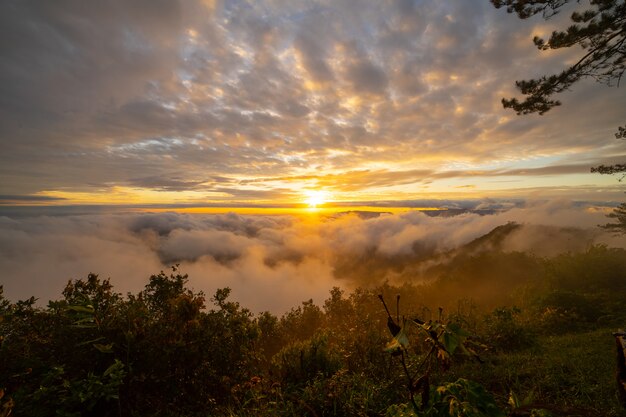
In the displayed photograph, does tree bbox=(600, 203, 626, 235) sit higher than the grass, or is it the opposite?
tree bbox=(600, 203, 626, 235)

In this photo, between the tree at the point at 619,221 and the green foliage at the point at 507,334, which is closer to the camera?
the green foliage at the point at 507,334

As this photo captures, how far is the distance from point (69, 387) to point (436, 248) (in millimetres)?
210184

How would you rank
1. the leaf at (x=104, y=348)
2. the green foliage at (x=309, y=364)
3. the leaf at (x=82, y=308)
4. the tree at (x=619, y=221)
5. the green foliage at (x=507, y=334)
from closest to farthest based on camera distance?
the leaf at (x=104, y=348), the leaf at (x=82, y=308), the green foliage at (x=309, y=364), the green foliage at (x=507, y=334), the tree at (x=619, y=221)

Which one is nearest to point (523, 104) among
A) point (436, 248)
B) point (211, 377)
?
point (211, 377)

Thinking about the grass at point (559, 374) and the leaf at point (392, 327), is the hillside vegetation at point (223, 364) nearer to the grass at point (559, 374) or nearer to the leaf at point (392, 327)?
the grass at point (559, 374)

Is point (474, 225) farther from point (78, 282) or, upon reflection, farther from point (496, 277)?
point (78, 282)

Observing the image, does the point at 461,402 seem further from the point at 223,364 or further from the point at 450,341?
the point at 223,364

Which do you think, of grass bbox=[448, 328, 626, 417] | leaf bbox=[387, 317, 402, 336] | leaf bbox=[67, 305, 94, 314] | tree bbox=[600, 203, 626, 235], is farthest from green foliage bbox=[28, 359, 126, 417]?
tree bbox=[600, 203, 626, 235]

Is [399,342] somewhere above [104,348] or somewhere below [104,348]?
above

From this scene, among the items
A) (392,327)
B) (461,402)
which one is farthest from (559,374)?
(392,327)

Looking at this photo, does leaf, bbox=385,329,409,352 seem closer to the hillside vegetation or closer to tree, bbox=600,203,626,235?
the hillside vegetation

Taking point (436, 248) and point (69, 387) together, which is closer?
point (69, 387)

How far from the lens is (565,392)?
17.3 feet

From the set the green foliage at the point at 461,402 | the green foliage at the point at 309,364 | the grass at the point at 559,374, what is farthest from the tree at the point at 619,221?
the green foliage at the point at 461,402
